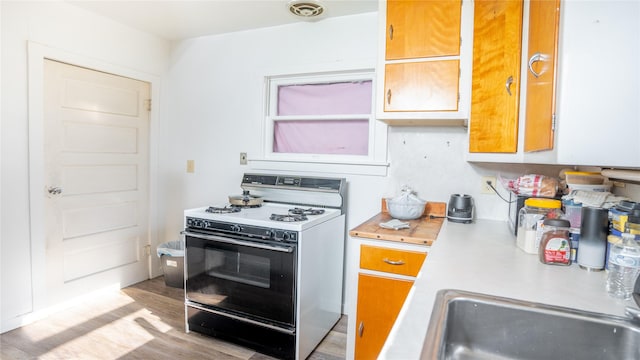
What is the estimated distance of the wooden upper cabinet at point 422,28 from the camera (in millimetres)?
1911

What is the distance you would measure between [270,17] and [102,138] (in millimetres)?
1656

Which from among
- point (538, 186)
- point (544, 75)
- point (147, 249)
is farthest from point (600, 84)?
point (147, 249)

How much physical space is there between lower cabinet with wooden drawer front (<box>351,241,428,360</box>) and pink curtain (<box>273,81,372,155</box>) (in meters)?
1.09

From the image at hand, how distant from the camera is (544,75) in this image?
3.21 feet

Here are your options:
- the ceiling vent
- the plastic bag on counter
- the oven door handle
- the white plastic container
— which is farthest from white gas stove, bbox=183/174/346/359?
the white plastic container

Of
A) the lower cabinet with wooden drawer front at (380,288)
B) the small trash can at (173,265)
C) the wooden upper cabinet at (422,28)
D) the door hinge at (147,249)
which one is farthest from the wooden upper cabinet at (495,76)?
the door hinge at (147,249)

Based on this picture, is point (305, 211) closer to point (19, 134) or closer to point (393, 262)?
point (393, 262)

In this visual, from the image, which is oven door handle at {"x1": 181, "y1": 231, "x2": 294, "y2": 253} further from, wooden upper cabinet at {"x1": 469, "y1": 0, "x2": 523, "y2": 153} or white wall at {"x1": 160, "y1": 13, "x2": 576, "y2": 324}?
wooden upper cabinet at {"x1": 469, "y1": 0, "x2": 523, "y2": 153}

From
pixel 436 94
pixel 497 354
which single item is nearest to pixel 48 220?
pixel 436 94

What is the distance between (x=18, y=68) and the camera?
232 centimetres

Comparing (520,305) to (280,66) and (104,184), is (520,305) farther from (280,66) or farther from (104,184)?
(104,184)

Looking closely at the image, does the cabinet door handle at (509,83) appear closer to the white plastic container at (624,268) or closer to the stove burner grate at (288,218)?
the white plastic container at (624,268)

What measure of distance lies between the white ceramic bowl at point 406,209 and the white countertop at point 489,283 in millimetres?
582

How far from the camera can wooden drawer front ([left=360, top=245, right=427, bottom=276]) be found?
1.72 m
